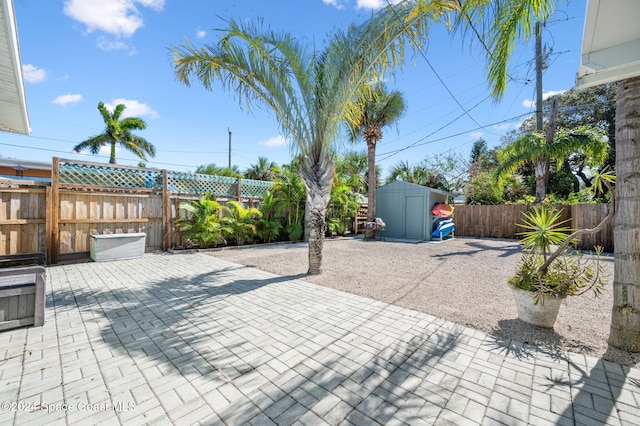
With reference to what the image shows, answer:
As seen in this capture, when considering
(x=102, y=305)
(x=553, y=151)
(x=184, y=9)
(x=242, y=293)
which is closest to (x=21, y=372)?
(x=102, y=305)

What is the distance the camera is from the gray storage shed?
12873 mm

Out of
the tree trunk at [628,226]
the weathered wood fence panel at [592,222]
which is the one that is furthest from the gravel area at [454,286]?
the weathered wood fence panel at [592,222]

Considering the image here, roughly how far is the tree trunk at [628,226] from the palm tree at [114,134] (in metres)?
24.9

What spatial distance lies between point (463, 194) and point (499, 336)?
Result: 709 inches

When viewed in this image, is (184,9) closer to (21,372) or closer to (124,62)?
(124,62)

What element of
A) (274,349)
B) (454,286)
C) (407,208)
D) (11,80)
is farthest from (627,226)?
(407,208)

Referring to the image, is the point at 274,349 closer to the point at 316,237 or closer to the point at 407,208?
the point at 316,237

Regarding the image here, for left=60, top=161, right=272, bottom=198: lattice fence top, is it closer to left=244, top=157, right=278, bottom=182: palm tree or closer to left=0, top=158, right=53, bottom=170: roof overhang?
left=0, top=158, right=53, bottom=170: roof overhang

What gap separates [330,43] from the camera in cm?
550

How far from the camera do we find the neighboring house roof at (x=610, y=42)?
7.48 feet

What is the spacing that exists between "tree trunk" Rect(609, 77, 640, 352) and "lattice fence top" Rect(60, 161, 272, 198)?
33.0 ft

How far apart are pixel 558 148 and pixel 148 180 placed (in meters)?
14.5

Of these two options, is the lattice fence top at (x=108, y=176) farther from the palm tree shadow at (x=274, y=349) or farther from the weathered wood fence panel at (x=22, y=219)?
the palm tree shadow at (x=274, y=349)

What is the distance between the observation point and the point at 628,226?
2.58 m
